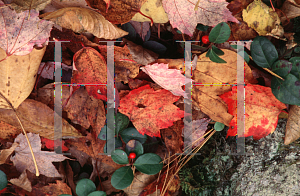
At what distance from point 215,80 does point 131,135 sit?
0.71m

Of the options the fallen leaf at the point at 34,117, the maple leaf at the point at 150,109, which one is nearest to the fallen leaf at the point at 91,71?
the maple leaf at the point at 150,109

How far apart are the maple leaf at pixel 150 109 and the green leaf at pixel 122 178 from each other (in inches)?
12.1

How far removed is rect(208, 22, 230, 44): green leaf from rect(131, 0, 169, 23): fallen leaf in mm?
308

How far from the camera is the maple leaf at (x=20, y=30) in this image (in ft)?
4.10

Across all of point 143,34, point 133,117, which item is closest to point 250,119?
point 133,117

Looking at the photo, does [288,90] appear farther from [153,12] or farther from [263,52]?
[153,12]

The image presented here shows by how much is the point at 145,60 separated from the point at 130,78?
162 mm

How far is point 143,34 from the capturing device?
1417 millimetres

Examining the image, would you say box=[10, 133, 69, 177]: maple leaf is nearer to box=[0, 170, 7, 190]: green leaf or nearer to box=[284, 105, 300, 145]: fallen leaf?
box=[0, 170, 7, 190]: green leaf

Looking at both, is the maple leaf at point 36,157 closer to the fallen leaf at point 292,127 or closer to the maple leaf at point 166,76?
the maple leaf at point 166,76

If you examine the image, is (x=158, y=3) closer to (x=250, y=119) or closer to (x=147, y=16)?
(x=147, y=16)

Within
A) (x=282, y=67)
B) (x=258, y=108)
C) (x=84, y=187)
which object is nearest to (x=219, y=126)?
(x=258, y=108)

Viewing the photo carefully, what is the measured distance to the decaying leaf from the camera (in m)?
1.31

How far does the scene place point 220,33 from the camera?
→ 50.1 inches
